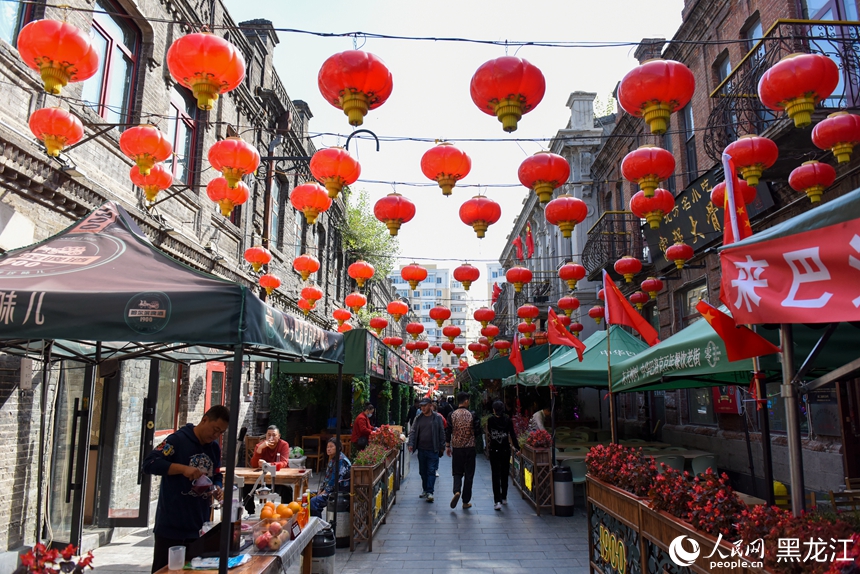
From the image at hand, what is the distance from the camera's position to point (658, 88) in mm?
5504

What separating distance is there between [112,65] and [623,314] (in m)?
8.98

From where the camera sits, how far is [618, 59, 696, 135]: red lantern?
18.0 ft

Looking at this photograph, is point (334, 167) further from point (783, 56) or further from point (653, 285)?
point (653, 285)

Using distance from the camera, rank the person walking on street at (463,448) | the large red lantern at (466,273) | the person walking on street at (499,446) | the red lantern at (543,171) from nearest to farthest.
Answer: the red lantern at (543,171) < the person walking on street at (463,448) < the person walking on street at (499,446) < the large red lantern at (466,273)

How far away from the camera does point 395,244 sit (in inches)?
1184

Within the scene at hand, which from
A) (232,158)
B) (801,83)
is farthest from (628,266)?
(232,158)

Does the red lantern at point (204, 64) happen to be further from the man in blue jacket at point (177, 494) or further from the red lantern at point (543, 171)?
the red lantern at point (543, 171)

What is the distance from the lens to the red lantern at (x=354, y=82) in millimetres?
5410

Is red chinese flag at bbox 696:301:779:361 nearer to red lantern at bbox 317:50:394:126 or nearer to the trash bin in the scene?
red lantern at bbox 317:50:394:126

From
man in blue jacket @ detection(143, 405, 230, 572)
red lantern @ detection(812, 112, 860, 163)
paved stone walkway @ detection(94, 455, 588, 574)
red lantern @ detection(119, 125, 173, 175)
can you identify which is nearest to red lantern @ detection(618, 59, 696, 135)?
red lantern @ detection(812, 112, 860, 163)

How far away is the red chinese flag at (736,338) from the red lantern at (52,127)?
22.4 ft

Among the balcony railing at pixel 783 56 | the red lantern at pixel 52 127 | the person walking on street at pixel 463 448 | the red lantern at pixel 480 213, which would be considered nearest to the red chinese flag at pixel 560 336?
the person walking on street at pixel 463 448

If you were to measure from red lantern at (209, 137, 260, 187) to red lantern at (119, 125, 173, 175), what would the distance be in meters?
0.60

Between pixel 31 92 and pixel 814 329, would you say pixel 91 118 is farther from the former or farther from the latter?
pixel 814 329
